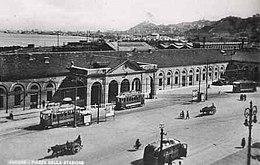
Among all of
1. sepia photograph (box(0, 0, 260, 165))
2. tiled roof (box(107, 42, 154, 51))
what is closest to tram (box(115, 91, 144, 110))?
sepia photograph (box(0, 0, 260, 165))

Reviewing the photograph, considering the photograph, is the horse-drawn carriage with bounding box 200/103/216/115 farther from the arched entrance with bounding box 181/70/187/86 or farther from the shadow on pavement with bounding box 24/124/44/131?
the shadow on pavement with bounding box 24/124/44/131

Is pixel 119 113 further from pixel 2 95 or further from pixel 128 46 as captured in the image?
pixel 128 46

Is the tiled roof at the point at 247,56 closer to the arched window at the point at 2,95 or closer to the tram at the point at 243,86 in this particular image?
the tram at the point at 243,86

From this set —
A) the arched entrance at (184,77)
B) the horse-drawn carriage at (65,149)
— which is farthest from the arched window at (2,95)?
the arched entrance at (184,77)

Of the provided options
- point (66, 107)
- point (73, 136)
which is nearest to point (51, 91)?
point (66, 107)

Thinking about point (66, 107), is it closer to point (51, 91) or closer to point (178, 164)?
point (51, 91)

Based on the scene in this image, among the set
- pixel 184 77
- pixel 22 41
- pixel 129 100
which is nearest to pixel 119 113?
pixel 129 100
